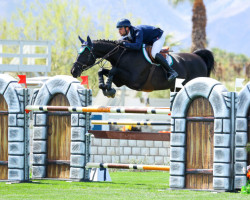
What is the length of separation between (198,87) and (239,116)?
2.07 feet

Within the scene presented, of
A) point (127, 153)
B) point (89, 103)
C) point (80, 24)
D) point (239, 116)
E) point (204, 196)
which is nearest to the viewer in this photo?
point (204, 196)

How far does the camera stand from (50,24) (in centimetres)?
2944

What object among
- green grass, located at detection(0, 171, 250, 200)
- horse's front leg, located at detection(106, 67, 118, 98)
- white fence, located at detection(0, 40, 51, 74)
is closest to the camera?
green grass, located at detection(0, 171, 250, 200)

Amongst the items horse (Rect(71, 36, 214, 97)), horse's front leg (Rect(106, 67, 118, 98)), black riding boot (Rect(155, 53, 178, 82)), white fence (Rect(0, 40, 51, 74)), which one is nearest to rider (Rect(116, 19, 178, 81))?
black riding boot (Rect(155, 53, 178, 82))

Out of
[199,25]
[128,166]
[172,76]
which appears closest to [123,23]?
[172,76]

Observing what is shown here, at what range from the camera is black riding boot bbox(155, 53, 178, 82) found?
9.95 metres

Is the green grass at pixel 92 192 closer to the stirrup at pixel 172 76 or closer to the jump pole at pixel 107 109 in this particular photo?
Answer: the jump pole at pixel 107 109

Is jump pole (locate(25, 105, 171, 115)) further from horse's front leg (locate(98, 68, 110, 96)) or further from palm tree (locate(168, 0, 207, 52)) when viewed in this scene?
palm tree (locate(168, 0, 207, 52))

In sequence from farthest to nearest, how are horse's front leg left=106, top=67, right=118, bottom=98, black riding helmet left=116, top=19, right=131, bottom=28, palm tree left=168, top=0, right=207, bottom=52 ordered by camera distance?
palm tree left=168, top=0, right=207, bottom=52
black riding helmet left=116, top=19, right=131, bottom=28
horse's front leg left=106, top=67, right=118, bottom=98

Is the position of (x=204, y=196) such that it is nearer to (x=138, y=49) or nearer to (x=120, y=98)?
(x=138, y=49)

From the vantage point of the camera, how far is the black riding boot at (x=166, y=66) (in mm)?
9945

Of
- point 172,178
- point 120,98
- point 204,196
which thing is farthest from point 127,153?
point 120,98

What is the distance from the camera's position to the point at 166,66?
33.0 ft

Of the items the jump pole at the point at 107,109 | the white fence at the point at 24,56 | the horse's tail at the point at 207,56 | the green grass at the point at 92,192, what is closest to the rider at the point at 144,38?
the jump pole at the point at 107,109
